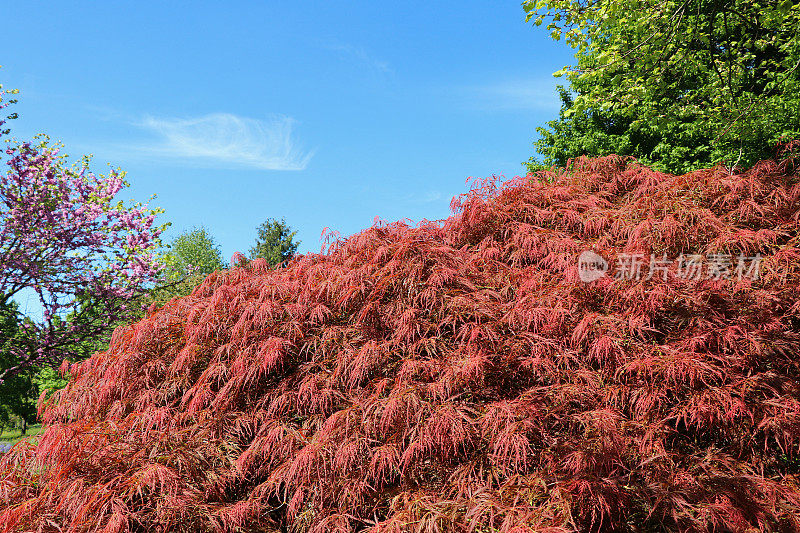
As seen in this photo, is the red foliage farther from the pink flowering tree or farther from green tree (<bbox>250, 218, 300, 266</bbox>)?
green tree (<bbox>250, 218, 300, 266</bbox>)

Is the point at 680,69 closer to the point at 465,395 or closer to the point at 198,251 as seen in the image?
the point at 465,395

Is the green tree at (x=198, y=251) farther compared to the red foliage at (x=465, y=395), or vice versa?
the green tree at (x=198, y=251)

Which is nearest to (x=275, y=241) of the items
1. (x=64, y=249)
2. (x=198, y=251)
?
(x=198, y=251)

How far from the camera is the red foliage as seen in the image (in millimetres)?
2574

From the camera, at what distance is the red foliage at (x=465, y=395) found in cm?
257

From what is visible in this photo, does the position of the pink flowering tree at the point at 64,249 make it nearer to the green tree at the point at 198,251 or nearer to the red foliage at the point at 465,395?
the red foliage at the point at 465,395

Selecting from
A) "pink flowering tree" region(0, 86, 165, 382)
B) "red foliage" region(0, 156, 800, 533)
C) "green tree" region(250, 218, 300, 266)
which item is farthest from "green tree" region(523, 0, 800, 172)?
"green tree" region(250, 218, 300, 266)

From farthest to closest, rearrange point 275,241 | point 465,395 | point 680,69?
point 275,241 → point 680,69 → point 465,395

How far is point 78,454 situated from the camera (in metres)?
2.87

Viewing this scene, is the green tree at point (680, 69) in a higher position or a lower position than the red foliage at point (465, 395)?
higher

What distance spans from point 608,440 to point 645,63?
572 centimetres

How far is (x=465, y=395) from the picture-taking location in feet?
9.88

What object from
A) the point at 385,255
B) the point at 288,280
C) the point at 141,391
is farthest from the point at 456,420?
the point at 141,391

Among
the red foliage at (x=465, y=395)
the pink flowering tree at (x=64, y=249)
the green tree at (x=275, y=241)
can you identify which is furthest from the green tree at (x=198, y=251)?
the red foliage at (x=465, y=395)
